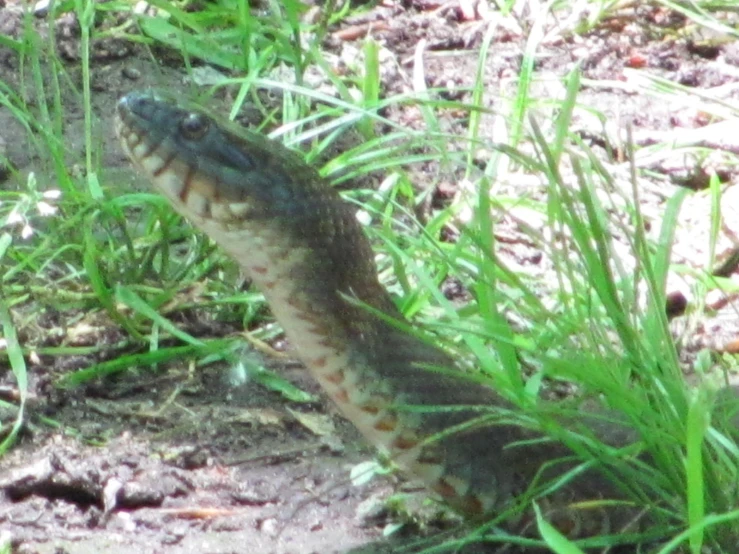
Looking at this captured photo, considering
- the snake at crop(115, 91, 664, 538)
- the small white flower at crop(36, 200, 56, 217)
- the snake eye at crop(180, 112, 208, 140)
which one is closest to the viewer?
the snake at crop(115, 91, 664, 538)

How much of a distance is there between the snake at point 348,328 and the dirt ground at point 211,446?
0.48 ft

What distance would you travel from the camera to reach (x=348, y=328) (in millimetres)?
2268

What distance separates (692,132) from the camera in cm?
371

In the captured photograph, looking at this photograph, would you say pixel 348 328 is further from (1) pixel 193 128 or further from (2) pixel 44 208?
(2) pixel 44 208

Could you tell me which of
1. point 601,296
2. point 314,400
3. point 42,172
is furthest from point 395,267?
point 42,172

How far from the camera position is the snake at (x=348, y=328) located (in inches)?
85.5

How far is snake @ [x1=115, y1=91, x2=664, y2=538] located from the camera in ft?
7.13

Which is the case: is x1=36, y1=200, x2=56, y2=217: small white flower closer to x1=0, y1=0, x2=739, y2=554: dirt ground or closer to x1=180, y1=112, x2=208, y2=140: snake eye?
x1=0, y1=0, x2=739, y2=554: dirt ground

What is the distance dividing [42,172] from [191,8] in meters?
0.99

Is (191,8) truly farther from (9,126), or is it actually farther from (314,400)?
(314,400)

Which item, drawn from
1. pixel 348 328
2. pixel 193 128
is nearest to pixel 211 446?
pixel 348 328

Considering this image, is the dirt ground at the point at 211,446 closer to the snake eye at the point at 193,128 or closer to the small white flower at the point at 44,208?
the small white flower at the point at 44,208

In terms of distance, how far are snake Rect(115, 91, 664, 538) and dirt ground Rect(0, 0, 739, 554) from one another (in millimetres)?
147

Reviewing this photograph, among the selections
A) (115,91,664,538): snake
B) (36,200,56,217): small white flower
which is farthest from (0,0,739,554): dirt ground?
(36,200,56,217): small white flower
